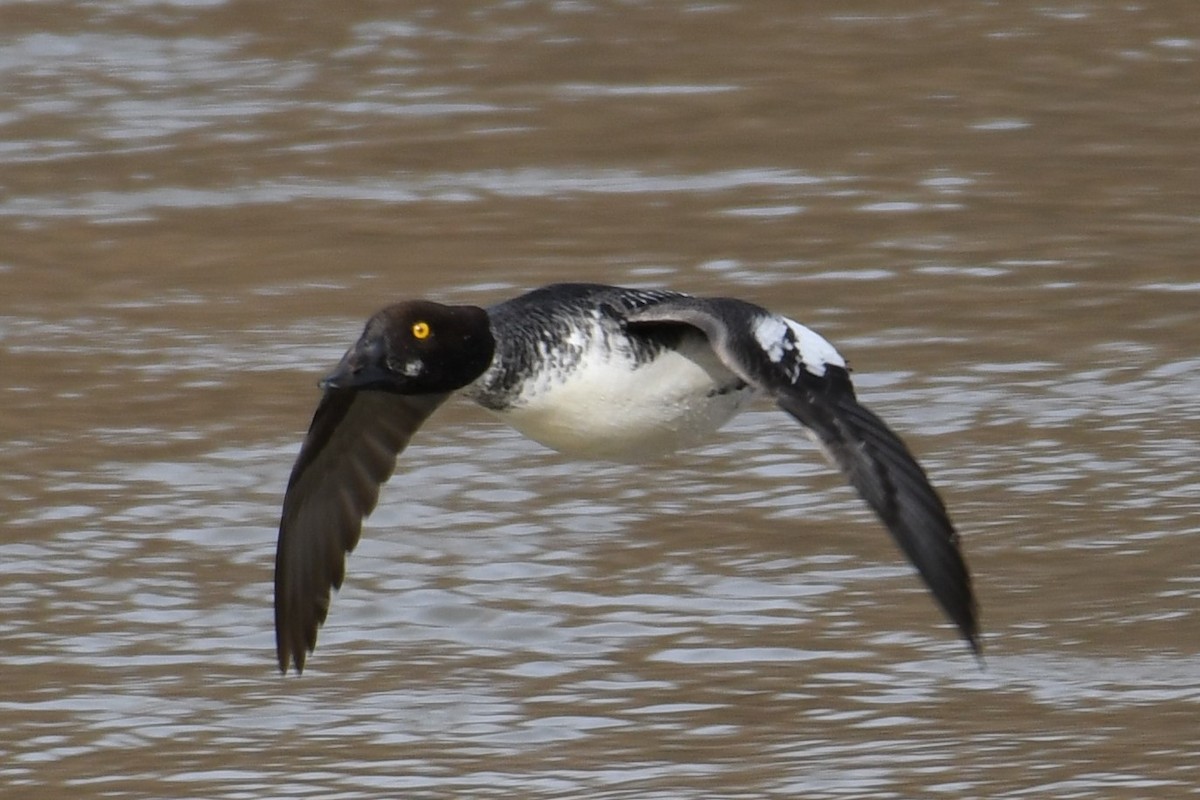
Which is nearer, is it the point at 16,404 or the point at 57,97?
the point at 16,404

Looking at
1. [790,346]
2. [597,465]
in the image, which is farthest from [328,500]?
[597,465]

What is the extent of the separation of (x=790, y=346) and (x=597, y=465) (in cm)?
224

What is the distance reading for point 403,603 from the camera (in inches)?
253

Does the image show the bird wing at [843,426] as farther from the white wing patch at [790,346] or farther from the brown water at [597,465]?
the brown water at [597,465]

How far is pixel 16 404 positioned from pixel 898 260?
295cm

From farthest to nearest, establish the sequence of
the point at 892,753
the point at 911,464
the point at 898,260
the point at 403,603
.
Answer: the point at 898,260 → the point at 403,603 → the point at 892,753 → the point at 911,464

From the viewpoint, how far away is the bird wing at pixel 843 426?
4770 millimetres

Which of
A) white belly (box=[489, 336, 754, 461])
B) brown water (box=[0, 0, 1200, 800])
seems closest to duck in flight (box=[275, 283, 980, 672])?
white belly (box=[489, 336, 754, 461])

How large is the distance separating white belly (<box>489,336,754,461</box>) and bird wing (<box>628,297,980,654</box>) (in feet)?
0.66

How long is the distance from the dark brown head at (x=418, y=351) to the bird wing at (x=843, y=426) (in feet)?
1.24

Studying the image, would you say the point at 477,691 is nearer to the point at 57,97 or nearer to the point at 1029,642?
the point at 1029,642

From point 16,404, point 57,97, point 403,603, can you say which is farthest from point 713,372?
point 57,97

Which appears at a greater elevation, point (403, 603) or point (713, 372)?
point (713, 372)

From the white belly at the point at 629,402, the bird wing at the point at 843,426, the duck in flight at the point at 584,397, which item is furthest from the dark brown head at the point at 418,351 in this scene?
the bird wing at the point at 843,426
